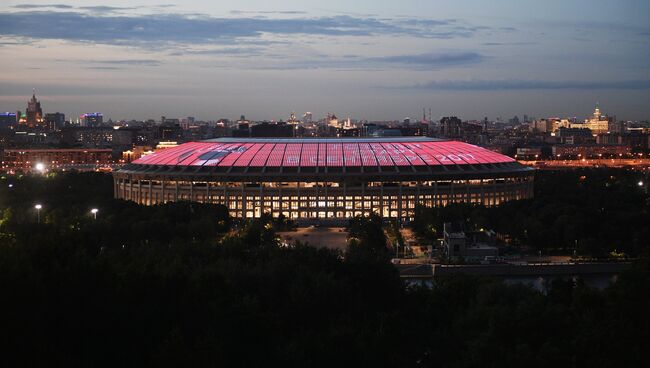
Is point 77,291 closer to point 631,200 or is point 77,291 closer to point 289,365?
point 289,365

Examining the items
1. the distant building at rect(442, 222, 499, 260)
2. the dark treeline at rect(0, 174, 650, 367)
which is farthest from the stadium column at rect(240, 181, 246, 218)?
the dark treeline at rect(0, 174, 650, 367)

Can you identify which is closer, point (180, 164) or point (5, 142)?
point (180, 164)

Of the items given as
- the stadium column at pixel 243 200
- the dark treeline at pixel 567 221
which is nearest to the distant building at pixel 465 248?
the dark treeline at pixel 567 221

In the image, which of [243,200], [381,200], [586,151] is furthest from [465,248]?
[586,151]

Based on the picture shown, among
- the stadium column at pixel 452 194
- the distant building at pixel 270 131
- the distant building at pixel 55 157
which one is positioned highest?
A: the distant building at pixel 270 131

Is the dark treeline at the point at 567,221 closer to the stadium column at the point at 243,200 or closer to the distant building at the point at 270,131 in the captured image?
the stadium column at the point at 243,200

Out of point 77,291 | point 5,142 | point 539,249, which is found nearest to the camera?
point 77,291

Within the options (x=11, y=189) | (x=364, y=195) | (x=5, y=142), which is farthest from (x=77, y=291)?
(x=5, y=142)
